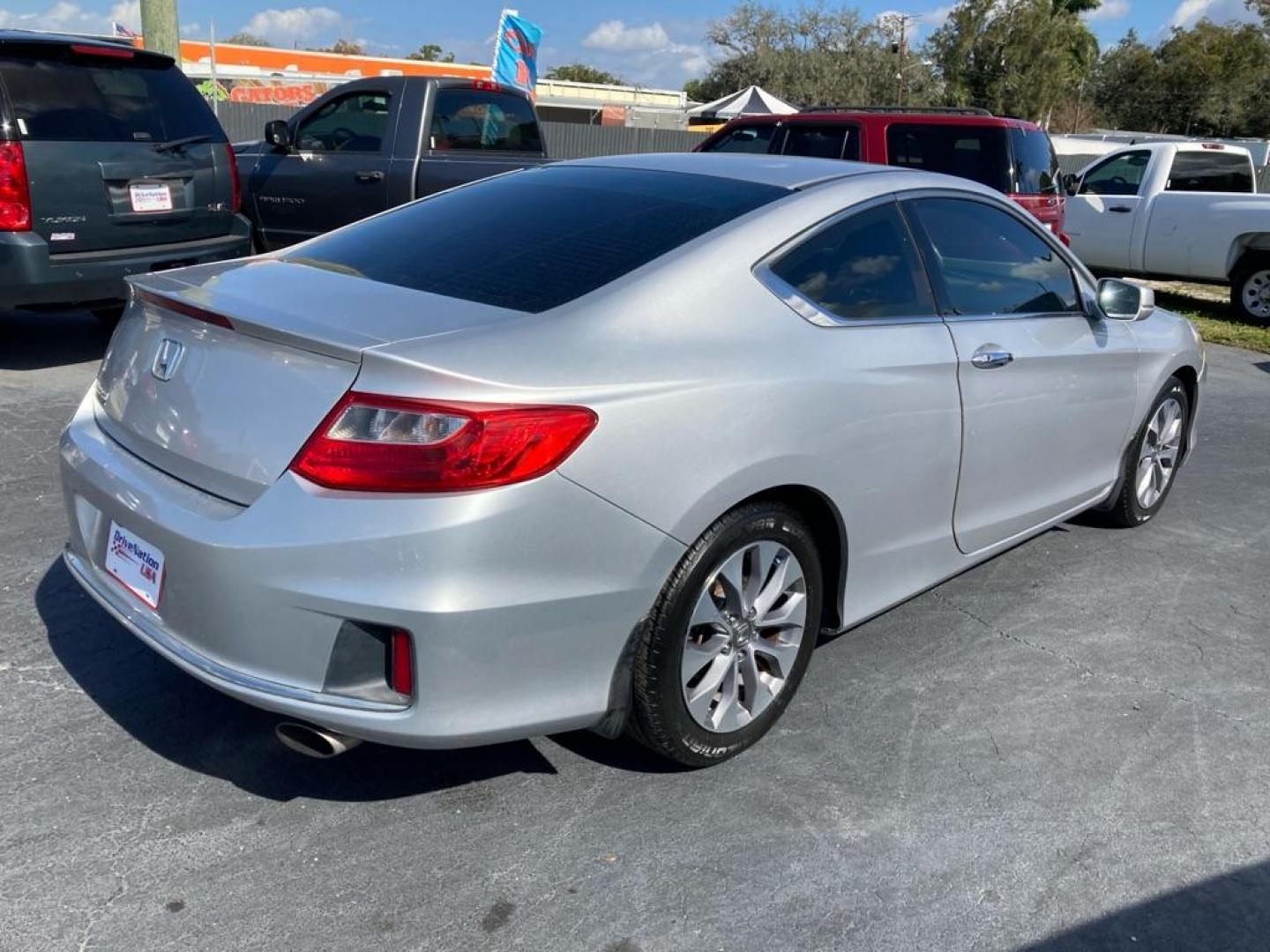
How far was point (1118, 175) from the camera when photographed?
44.4ft

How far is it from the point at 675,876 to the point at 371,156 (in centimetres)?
713

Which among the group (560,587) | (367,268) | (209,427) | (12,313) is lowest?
(12,313)

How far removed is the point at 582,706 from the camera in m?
2.76

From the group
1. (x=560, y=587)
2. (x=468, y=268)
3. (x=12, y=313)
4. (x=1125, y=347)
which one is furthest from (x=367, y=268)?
(x=12, y=313)

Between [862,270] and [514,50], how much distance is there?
663 inches

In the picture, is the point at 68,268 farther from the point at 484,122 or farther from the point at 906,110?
the point at 906,110

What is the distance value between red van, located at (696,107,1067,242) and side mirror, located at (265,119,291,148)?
4.26 m

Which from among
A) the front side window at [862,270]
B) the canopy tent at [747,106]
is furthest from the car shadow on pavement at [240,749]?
the canopy tent at [747,106]

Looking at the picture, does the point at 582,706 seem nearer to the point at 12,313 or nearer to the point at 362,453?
the point at 362,453

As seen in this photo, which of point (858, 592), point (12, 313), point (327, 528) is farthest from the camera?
point (12, 313)

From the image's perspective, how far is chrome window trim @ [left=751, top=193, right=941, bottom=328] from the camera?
320 centimetres

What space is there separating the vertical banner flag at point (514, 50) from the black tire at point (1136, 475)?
47.8 feet

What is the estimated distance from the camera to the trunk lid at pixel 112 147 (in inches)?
252

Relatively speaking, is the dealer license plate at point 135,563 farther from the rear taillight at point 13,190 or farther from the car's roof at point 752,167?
the rear taillight at point 13,190
